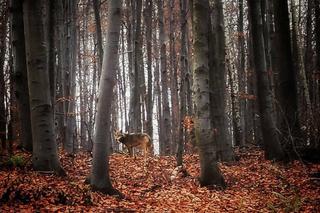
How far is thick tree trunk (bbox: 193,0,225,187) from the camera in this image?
31.3ft

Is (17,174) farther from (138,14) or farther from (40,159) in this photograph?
(138,14)

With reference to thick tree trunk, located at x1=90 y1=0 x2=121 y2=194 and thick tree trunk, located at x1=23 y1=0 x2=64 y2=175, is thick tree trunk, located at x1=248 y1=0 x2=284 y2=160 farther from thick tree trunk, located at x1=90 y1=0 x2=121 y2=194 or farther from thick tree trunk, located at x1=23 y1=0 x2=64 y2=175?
thick tree trunk, located at x1=23 y1=0 x2=64 y2=175

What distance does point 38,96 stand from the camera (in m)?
8.83

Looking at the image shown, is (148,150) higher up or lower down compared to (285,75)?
lower down

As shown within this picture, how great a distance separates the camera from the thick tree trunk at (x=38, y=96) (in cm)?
877

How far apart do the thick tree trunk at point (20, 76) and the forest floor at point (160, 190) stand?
0.94m

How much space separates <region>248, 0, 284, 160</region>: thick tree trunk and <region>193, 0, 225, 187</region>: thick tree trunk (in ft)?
12.6

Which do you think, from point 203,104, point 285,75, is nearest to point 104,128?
point 203,104

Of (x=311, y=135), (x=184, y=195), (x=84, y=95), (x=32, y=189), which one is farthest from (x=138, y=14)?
(x=84, y=95)

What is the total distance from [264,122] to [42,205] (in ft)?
29.0

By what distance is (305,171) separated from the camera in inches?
428

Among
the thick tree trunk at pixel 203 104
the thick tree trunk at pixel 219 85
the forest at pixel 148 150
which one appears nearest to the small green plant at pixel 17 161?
the forest at pixel 148 150

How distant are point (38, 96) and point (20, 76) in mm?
2443

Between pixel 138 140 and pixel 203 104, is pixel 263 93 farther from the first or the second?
pixel 138 140
